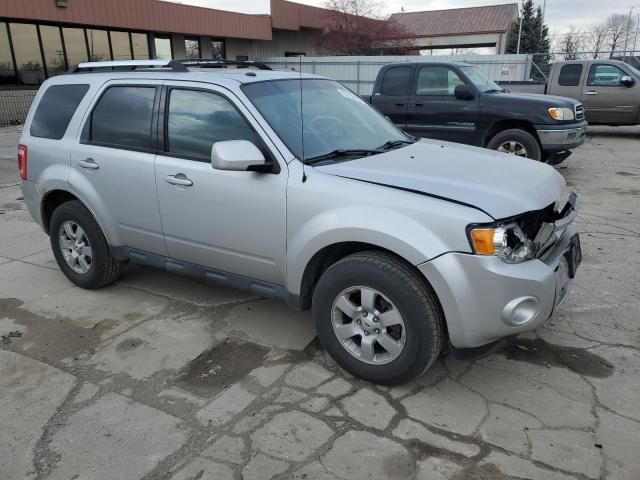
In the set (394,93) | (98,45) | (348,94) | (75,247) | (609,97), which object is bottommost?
(75,247)

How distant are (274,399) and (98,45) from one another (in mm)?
21294

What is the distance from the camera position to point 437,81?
912cm

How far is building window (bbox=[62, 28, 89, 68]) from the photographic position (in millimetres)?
19609

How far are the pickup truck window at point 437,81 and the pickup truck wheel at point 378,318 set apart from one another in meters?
6.71

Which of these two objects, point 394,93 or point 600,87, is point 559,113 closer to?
point 394,93

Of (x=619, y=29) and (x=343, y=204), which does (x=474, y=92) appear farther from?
(x=619, y=29)

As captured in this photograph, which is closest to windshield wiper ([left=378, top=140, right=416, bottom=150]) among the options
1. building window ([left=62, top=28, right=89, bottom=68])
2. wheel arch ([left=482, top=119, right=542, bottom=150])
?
wheel arch ([left=482, top=119, right=542, bottom=150])

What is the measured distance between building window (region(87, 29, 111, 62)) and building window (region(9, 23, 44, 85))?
207 cm

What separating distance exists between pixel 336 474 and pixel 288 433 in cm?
40

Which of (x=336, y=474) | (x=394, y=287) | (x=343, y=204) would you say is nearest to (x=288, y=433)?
(x=336, y=474)

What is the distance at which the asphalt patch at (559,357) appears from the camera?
3.33 meters

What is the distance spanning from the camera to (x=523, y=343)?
144 inches

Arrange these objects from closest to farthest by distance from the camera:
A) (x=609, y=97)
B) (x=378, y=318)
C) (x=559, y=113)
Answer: (x=378, y=318) < (x=559, y=113) < (x=609, y=97)

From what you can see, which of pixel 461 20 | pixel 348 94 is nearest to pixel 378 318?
pixel 348 94
